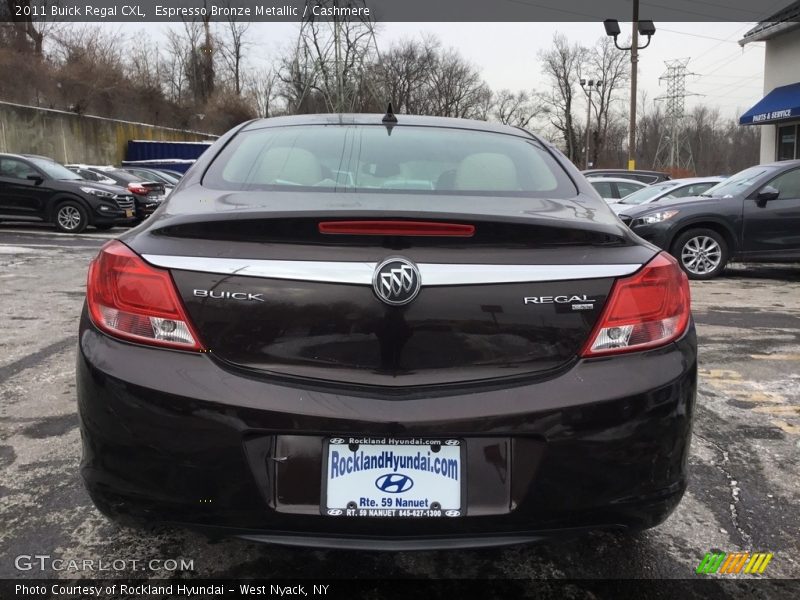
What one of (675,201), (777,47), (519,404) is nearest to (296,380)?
(519,404)

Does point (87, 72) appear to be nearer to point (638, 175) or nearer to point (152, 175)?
point (152, 175)

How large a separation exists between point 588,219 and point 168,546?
178 cm

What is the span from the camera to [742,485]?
2.80 metres

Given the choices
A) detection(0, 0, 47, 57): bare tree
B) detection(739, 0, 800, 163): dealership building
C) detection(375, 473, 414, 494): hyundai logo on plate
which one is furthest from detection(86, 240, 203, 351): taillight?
detection(0, 0, 47, 57): bare tree

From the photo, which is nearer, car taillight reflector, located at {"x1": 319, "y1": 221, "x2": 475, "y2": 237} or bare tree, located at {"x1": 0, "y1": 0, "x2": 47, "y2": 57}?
car taillight reflector, located at {"x1": 319, "y1": 221, "x2": 475, "y2": 237}

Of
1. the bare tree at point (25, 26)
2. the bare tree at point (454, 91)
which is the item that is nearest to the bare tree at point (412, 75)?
the bare tree at point (454, 91)

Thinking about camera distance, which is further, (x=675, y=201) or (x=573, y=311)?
(x=675, y=201)

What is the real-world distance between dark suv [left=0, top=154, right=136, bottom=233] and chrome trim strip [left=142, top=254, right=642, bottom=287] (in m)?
13.2

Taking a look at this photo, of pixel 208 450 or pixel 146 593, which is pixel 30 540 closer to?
pixel 146 593

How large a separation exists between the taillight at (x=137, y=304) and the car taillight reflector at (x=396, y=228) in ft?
1.44

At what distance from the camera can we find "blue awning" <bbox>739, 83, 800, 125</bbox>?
19422 millimetres

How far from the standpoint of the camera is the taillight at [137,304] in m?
1.74

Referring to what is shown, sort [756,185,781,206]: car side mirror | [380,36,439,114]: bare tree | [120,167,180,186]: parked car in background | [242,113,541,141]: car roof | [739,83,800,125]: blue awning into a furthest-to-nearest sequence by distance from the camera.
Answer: [380,36,439,114]: bare tree, [739,83,800,125]: blue awning, [120,167,180,186]: parked car in background, [756,185,781,206]: car side mirror, [242,113,541,141]: car roof
